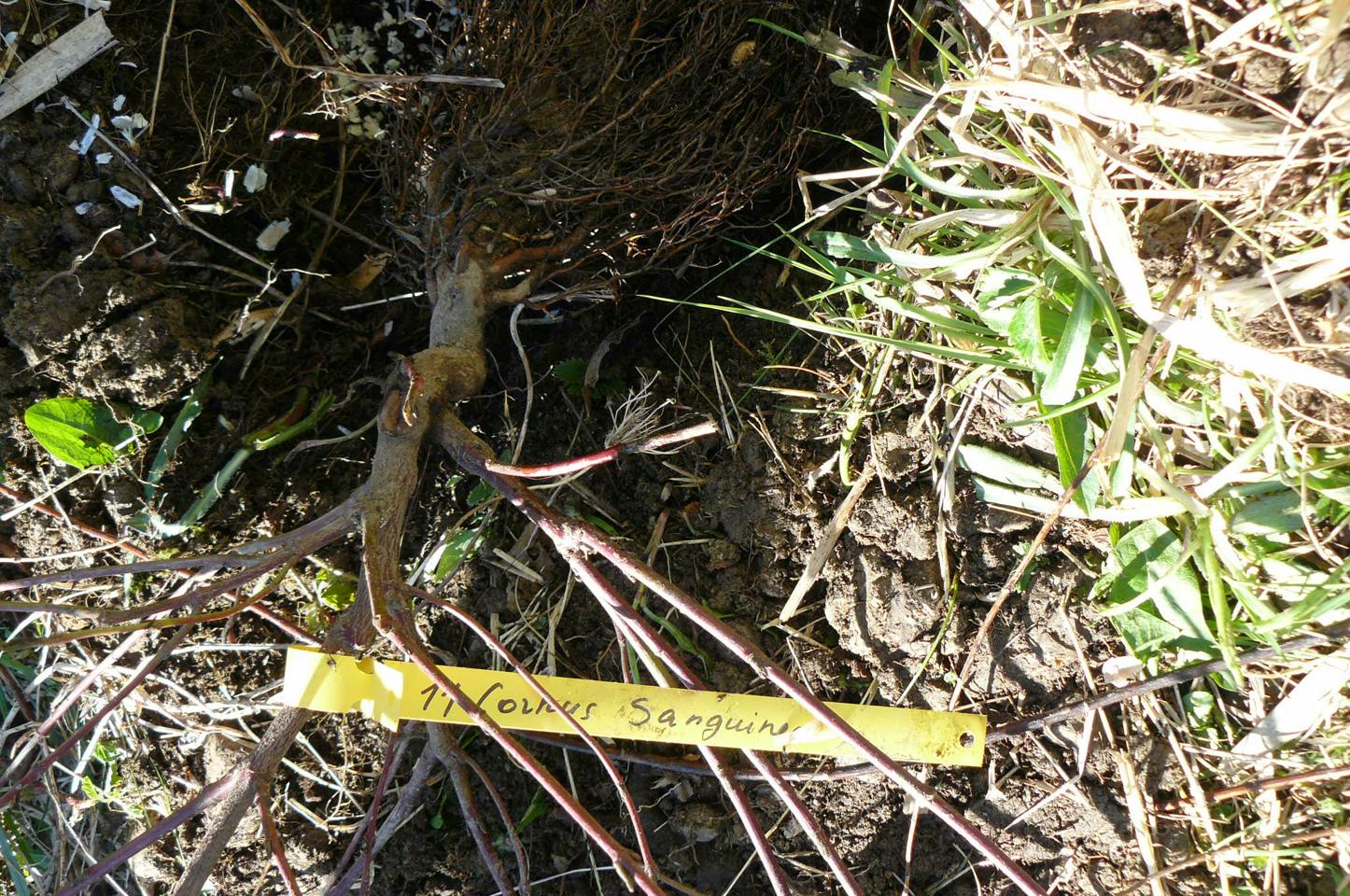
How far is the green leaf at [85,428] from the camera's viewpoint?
124 centimetres

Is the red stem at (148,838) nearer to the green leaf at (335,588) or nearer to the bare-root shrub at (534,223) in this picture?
the bare-root shrub at (534,223)

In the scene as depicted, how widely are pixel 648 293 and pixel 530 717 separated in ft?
2.16

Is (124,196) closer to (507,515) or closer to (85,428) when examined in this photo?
(85,428)

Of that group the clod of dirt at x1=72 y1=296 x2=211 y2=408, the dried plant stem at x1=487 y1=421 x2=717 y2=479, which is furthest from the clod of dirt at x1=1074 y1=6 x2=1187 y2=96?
the clod of dirt at x1=72 y1=296 x2=211 y2=408

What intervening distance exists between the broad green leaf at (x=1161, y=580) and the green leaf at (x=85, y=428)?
A: 133 centimetres

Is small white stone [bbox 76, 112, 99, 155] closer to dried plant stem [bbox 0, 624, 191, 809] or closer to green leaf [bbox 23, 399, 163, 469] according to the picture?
green leaf [bbox 23, 399, 163, 469]

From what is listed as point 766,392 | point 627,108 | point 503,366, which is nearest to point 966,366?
point 766,392

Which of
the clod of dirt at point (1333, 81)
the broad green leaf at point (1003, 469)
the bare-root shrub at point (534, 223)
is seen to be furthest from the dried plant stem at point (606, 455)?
the clod of dirt at point (1333, 81)

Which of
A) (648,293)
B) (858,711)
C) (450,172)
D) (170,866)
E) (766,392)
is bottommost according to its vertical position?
(170,866)

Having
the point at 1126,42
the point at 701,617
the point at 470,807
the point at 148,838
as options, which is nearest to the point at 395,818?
the point at 470,807

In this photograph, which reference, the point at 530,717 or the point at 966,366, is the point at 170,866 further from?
the point at 966,366

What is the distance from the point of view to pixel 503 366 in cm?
144

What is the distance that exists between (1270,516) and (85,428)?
1547 mm

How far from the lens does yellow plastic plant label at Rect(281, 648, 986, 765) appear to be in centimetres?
116
